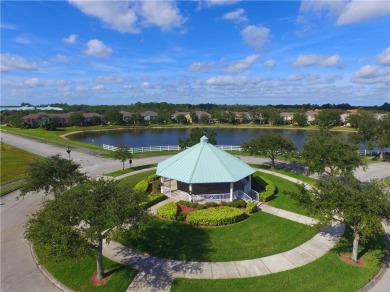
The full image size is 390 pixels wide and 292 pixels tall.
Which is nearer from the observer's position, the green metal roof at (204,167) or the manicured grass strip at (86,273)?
the manicured grass strip at (86,273)

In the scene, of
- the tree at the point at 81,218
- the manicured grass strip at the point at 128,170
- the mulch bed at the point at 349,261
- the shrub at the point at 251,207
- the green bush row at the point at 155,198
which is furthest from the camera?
the manicured grass strip at the point at 128,170

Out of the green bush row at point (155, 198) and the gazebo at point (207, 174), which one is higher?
the gazebo at point (207, 174)

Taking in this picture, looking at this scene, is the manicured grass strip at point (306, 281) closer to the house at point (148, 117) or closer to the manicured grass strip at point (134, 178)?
the manicured grass strip at point (134, 178)

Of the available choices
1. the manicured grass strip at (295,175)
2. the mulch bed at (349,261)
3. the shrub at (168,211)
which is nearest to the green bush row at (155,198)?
the shrub at (168,211)

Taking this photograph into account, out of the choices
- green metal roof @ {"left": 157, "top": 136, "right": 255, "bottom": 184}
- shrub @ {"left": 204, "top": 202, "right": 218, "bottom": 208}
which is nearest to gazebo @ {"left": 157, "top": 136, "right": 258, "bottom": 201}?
green metal roof @ {"left": 157, "top": 136, "right": 255, "bottom": 184}

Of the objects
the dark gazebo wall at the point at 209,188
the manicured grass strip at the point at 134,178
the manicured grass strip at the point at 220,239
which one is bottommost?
the manicured grass strip at the point at 220,239

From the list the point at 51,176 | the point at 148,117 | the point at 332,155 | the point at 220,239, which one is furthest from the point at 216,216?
the point at 148,117

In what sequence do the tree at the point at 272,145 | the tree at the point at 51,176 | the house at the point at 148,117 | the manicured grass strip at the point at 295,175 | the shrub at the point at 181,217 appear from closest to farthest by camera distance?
1. the tree at the point at 51,176
2. the shrub at the point at 181,217
3. the manicured grass strip at the point at 295,175
4. the tree at the point at 272,145
5. the house at the point at 148,117
